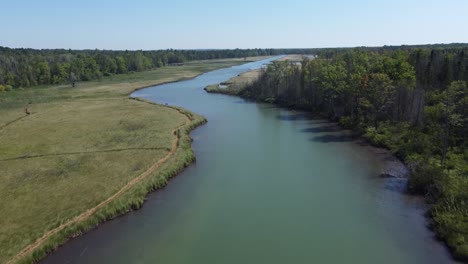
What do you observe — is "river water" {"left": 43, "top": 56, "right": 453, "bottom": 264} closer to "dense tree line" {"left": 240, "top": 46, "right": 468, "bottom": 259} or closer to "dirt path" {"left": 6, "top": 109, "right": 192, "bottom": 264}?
"dirt path" {"left": 6, "top": 109, "right": 192, "bottom": 264}

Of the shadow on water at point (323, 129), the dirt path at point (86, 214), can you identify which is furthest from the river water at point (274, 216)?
the shadow on water at point (323, 129)

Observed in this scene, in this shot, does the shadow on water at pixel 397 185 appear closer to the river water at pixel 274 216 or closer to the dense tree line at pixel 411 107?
the river water at pixel 274 216

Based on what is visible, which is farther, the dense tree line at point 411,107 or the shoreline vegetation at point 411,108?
the dense tree line at point 411,107

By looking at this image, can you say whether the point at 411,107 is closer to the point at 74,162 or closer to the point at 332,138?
the point at 332,138

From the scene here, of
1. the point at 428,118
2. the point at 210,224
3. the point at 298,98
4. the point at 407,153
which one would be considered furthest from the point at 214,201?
the point at 298,98

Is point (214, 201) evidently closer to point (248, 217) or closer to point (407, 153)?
point (248, 217)

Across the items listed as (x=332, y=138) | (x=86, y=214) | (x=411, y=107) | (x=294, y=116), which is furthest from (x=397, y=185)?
(x=294, y=116)
